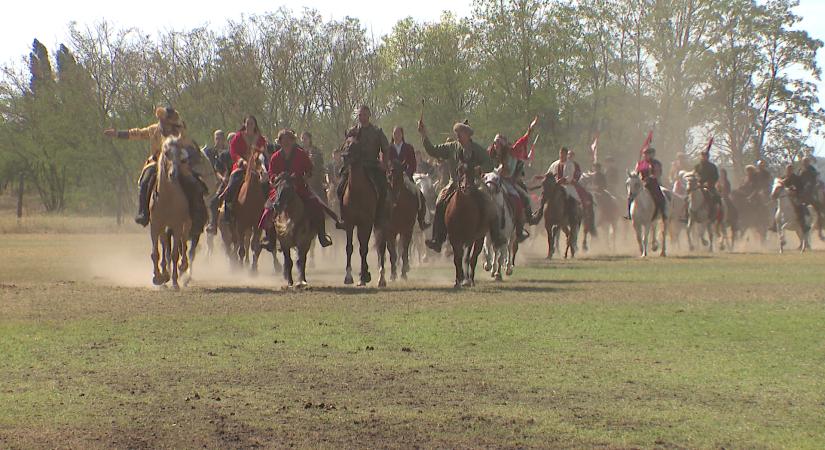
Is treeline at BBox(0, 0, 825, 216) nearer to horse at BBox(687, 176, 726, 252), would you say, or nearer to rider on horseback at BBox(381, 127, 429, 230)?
horse at BBox(687, 176, 726, 252)

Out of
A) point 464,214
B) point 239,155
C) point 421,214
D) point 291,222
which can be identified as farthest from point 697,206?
point 291,222

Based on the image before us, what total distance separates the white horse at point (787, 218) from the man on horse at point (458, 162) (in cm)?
1921

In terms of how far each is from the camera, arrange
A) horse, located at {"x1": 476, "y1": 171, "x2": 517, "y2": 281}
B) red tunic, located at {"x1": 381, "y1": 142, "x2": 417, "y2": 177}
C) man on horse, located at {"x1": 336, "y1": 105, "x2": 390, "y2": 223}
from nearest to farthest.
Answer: man on horse, located at {"x1": 336, "y1": 105, "x2": 390, "y2": 223} → horse, located at {"x1": 476, "y1": 171, "x2": 517, "y2": 281} → red tunic, located at {"x1": 381, "y1": 142, "x2": 417, "y2": 177}

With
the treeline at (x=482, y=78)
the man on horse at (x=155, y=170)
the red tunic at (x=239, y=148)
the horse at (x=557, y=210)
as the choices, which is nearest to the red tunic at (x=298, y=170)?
the man on horse at (x=155, y=170)

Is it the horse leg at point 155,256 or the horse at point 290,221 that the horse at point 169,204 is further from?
the horse at point 290,221

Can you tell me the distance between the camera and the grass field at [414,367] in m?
9.00

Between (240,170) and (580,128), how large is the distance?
170ft

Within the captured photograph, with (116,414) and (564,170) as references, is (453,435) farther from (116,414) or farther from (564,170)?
(564,170)

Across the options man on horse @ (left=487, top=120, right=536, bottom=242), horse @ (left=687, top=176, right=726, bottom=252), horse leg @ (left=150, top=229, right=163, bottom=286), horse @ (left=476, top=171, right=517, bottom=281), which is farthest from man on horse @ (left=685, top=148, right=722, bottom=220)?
horse leg @ (left=150, top=229, right=163, bottom=286)

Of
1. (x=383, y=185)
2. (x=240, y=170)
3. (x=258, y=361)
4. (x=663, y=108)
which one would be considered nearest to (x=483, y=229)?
(x=383, y=185)

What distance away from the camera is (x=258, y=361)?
1232cm

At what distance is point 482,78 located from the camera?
69.4 m

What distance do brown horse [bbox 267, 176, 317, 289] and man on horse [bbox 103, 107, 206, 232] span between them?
116 cm

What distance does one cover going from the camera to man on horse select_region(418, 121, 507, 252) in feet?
67.6
